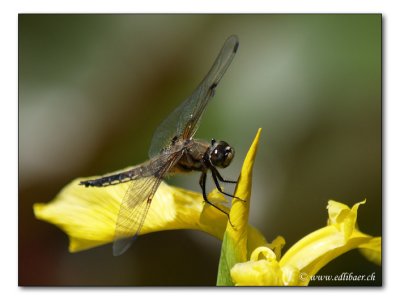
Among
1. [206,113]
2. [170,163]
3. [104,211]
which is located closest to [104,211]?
[104,211]

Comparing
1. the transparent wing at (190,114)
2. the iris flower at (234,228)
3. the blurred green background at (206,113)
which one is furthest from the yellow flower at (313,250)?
the blurred green background at (206,113)

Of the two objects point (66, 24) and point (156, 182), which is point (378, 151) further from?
point (66, 24)

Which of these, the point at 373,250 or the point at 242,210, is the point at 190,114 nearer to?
the point at 242,210

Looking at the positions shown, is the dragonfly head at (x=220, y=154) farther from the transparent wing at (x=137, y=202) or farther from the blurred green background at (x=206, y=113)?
the blurred green background at (x=206, y=113)

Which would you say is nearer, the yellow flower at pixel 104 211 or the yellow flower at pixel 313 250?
the yellow flower at pixel 313 250

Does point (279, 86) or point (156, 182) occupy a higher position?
point (279, 86)
